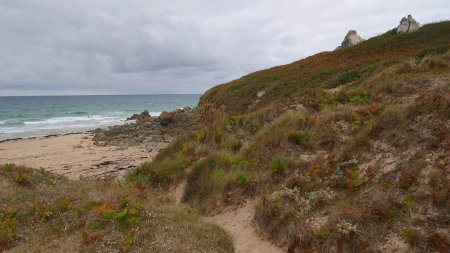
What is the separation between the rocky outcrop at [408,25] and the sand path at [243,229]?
26813 millimetres

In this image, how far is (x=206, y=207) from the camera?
375 inches

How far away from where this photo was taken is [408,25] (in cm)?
2988

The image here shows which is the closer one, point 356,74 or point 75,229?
point 75,229

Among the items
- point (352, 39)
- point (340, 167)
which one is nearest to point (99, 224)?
point (340, 167)

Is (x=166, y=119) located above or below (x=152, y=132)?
above

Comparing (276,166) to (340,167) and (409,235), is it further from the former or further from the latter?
(409,235)

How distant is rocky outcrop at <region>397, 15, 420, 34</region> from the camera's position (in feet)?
97.0

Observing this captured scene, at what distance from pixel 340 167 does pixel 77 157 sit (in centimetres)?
1760

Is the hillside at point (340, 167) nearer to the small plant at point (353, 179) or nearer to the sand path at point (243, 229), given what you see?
the small plant at point (353, 179)

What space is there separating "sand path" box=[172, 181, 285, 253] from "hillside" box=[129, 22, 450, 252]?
224mm

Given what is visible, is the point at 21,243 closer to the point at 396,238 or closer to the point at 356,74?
the point at 396,238

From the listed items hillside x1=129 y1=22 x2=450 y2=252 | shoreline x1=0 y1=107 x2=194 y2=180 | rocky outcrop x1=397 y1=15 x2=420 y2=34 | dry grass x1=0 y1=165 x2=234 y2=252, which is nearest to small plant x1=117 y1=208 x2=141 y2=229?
dry grass x1=0 y1=165 x2=234 y2=252

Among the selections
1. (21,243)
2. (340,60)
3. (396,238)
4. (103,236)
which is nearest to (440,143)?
(396,238)

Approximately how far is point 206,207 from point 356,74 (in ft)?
48.9
